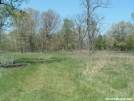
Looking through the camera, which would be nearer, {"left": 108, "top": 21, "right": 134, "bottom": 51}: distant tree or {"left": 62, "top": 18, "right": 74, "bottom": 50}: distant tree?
{"left": 62, "top": 18, "right": 74, "bottom": 50}: distant tree

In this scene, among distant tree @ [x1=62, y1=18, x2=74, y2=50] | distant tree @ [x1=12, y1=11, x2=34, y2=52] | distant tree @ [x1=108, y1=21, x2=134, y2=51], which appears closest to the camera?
distant tree @ [x1=12, y1=11, x2=34, y2=52]

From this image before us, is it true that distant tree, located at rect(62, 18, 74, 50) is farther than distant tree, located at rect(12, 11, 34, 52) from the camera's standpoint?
Yes

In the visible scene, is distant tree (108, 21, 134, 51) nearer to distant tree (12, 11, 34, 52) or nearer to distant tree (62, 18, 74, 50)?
distant tree (62, 18, 74, 50)

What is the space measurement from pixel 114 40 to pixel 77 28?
2202 cm

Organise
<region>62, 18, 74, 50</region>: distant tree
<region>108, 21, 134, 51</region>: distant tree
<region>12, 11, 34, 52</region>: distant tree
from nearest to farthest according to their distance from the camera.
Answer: <region>12, 11, 34, 52</region>: distant tree → <region>62, 18, 74, 50</region>: distant tree → <region>108, 21, 134, 51</region>: distant tree

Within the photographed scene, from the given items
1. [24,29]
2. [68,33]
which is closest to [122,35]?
[68,33]

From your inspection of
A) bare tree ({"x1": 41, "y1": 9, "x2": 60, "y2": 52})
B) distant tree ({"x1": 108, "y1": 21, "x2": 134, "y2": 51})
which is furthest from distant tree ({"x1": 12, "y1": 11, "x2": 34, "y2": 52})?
distant tree ({"x1": 108, "y1": 21, "x2": 134, "y2": 51})

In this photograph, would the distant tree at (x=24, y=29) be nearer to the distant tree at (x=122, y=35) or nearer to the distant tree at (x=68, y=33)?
the distant tree at (x=68, y=33)

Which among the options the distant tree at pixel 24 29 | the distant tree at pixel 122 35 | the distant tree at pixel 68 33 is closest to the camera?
the distant tree at pixel 24 29

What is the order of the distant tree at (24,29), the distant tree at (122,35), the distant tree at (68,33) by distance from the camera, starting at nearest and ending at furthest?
the distant tree at (24,29)
the distant tree at (68,33)
the distant tree at (122,35)

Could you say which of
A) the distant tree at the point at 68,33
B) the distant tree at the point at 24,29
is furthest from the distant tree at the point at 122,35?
the distant tree at the point at 24,29

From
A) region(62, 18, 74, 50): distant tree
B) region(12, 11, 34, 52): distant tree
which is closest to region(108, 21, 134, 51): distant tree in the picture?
region(62, 18, 74, 50): distant tree

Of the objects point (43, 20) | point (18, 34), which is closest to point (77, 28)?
point (43, 20)

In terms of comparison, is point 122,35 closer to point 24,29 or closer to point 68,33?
point 68,33
